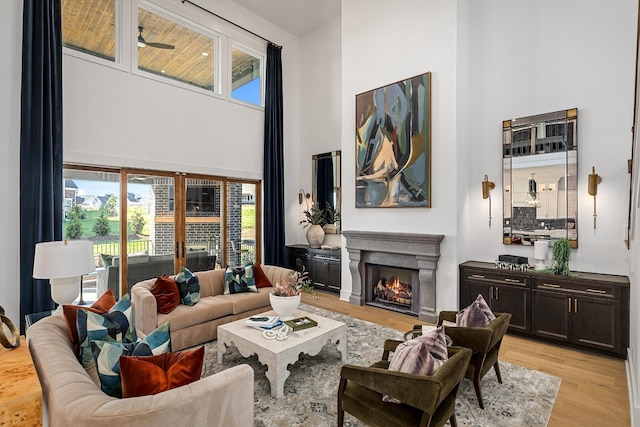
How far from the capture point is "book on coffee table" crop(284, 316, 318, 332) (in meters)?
3.16

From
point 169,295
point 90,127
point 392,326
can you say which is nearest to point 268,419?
point 169,295

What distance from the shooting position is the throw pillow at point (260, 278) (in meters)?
4.76

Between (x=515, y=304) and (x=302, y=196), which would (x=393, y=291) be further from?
(x=302, y=196)

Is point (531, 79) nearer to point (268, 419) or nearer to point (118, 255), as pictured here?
point (268, 419)

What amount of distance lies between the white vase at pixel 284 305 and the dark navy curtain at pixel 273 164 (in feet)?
11.1

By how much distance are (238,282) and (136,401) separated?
10.7 ft

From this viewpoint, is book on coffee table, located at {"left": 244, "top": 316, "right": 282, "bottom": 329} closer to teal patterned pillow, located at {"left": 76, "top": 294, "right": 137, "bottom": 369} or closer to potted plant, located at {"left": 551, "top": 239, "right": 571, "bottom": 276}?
teal patterned pillow, located at {"left": 76, "top": 294, "right": 137, "bottom": 369}

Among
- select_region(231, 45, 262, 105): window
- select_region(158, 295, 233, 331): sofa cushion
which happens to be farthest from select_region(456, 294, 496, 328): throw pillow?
select_region(231, 45, 262, 105): window

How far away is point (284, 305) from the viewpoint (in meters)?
3.40

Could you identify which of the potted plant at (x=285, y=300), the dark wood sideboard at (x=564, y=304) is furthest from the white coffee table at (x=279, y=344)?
the dark wood sideboard at (x=564, y=304)

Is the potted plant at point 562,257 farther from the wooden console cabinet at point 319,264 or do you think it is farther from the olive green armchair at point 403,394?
the wooden console cabinet at point 319,264

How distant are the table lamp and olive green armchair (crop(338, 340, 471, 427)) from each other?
2.52 m

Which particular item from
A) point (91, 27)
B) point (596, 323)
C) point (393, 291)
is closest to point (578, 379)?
point (596, 323)

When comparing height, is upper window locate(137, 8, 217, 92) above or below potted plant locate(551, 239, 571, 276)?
above
